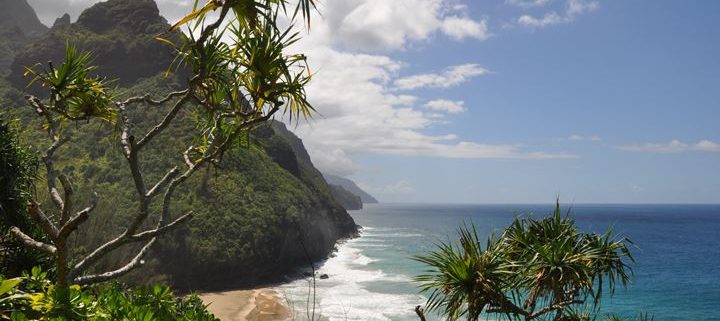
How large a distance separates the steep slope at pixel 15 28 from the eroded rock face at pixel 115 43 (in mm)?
7539

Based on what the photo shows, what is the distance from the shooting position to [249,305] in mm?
37219

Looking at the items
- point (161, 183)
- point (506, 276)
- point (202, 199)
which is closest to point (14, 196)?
point (161, 183)

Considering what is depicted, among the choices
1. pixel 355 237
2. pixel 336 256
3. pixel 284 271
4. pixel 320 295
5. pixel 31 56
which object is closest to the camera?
pixel 320 295

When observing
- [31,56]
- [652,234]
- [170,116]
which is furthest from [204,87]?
[652,234]

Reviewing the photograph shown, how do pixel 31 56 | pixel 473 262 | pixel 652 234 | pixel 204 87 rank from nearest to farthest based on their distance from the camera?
pixel 204 87 < pixel 473 262 < pixel 31 56 < pixel 652 234

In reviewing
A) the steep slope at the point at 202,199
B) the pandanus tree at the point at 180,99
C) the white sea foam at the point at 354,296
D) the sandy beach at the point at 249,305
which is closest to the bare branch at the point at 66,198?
the pandanus tree at the point at 180,99

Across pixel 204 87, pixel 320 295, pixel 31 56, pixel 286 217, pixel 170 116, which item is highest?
pixel 31 56

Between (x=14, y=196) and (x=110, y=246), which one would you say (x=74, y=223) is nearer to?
(x=110, y=246)

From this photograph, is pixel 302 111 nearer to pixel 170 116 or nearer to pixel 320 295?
pixel 170 116

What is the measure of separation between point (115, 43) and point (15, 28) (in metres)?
58.7

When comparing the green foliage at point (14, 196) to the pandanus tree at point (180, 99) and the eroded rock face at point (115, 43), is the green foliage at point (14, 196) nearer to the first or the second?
the pandanus tree at point (180, 99)

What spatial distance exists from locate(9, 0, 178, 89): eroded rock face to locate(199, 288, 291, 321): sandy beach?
1852 inches

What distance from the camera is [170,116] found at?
4637 millimetres

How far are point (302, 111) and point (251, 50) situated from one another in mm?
954
